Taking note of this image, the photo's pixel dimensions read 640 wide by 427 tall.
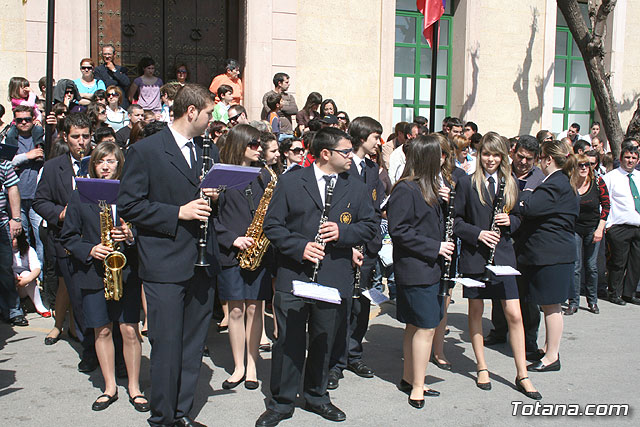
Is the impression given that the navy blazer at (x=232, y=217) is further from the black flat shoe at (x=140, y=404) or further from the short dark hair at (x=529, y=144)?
the short dark hair at (x=529, y=144)

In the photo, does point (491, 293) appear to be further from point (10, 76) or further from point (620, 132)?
point (620, 132)

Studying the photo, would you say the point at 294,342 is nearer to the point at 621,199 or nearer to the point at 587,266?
the point at 587,266

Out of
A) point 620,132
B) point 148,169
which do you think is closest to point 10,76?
point 148,169

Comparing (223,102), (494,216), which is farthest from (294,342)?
(223,102)

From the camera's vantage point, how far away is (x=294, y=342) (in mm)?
4918

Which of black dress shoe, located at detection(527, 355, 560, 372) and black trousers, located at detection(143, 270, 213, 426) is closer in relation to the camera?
black trousers, located at detection(143, 270, 213, 426)

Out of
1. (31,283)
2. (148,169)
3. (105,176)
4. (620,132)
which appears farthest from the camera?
(620,132)

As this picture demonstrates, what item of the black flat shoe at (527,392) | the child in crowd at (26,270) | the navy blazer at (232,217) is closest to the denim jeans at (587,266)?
the black flat shoe at (527,392)

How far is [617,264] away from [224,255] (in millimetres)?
6110

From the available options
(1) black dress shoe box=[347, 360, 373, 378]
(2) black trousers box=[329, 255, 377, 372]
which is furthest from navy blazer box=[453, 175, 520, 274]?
(1) black dress shoe box=[347, 360, 373, 378]

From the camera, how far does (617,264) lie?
9273 mm

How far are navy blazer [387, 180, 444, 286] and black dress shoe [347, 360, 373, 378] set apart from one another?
1.11 m

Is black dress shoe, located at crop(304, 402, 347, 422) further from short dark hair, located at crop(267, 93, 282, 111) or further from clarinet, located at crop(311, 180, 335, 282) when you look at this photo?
short dark hair, located at crop(267, 93, 282, 111)

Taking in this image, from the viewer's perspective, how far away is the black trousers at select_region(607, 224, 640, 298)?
9219mm
